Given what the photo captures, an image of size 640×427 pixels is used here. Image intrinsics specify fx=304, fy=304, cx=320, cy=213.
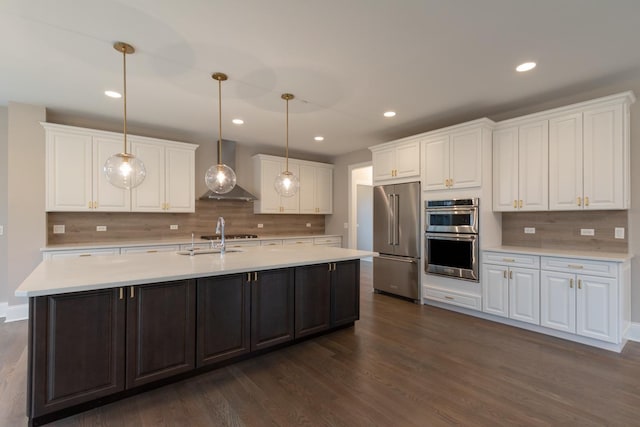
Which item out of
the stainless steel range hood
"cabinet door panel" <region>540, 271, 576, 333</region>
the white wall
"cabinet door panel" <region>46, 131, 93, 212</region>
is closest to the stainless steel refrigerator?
"cabinet door panel" <region>540, 271, 576, 333</region>

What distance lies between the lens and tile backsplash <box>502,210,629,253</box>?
128 inches

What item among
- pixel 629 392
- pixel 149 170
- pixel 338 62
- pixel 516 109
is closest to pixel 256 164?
pixel 149 170

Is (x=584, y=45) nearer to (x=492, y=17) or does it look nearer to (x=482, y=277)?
(x=492, y=17)

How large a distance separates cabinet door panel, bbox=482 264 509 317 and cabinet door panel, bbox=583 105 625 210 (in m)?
1.12

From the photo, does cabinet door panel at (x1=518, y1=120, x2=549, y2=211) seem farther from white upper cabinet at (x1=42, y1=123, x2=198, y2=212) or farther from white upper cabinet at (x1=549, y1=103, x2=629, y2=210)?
white upper cabinet at (x1=42, y1=123, x2=198, y2=212)

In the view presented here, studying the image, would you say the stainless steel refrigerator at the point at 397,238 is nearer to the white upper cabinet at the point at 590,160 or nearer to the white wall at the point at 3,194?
the white upper cabinet at the point at 590,160

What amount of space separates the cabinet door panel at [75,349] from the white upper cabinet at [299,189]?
12.8 ft

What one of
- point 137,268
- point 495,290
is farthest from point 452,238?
point 137,268

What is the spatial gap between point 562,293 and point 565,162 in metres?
1.41

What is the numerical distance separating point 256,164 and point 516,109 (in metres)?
4.30

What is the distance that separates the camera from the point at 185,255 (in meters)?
3.13

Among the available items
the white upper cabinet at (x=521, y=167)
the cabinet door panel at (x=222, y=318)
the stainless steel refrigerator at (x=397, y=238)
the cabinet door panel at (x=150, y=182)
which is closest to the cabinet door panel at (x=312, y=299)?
the cabinet door panel at (x=222, y=318)

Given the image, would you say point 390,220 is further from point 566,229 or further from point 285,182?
point 566,229

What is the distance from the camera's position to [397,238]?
184 inches
